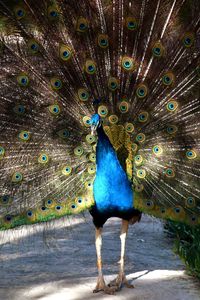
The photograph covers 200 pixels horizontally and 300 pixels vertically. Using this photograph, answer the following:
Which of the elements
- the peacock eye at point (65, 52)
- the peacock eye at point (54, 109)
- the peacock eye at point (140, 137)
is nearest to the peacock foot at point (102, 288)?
the peacock eye at point (140, 137)

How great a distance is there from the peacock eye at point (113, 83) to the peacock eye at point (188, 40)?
529 millimetres

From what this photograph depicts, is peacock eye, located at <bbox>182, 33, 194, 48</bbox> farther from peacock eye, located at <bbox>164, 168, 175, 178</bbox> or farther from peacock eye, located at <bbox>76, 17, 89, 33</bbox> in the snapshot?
peacock eye, located at <bbox>164, 168, 175, 178</bbox>

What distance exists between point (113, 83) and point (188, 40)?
1.92 feet

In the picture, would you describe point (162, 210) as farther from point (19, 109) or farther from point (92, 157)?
point (19, 109)

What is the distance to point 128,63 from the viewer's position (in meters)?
3.75

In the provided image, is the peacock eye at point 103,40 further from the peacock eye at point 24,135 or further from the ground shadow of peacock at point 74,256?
the ground shadow of peacock at point 74,256

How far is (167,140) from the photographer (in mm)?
3906

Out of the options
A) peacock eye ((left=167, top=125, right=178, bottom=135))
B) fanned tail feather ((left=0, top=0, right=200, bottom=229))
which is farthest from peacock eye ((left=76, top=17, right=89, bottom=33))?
peacock eye ((left=167, top=125, right=178, bottom=135))

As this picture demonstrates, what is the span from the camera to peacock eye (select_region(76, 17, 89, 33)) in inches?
143

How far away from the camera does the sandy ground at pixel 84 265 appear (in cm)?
389

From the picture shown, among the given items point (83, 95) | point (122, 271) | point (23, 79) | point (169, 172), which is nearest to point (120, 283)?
point (122, 271)

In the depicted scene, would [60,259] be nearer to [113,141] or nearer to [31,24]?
[113,141]

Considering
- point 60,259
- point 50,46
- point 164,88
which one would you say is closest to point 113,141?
point 164,88

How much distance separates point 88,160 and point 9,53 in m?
0.92
